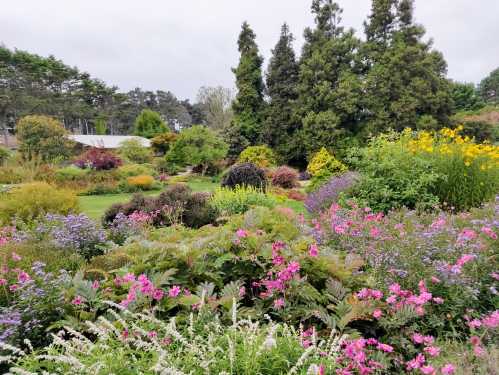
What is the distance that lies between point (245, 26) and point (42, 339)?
21400 millimetres

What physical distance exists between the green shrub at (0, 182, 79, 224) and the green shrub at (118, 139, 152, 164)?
1755 centimetres

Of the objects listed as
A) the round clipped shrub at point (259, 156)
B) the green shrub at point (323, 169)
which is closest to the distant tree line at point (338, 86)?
the round clipped shrub at point (259, 156)

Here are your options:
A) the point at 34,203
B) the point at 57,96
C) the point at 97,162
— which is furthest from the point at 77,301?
the point at 57,96

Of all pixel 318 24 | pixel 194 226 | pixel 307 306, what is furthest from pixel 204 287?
pixel 318 24

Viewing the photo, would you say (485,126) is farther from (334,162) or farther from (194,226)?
(194,226)

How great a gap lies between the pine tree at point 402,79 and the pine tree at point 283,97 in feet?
13.4

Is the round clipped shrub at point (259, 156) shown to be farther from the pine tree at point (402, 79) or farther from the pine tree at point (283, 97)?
the pine tree at point (402, 79)

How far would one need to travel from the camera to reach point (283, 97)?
20906 millimetres

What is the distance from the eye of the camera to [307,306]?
7.04 feet

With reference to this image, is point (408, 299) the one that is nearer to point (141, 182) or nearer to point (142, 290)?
point (142, 290)

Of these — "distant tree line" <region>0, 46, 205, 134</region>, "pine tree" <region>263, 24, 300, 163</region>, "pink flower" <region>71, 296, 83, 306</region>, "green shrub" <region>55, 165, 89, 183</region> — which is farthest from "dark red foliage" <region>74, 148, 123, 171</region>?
"distant tree line" <region>0, 46, 205, 134</region>

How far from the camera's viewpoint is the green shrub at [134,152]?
24.0 meters

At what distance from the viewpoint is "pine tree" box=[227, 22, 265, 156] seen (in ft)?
69.3

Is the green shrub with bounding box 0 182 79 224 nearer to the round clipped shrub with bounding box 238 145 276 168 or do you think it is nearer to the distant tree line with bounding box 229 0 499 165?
the round clipped shrub with bounding box 238 145 276 168
